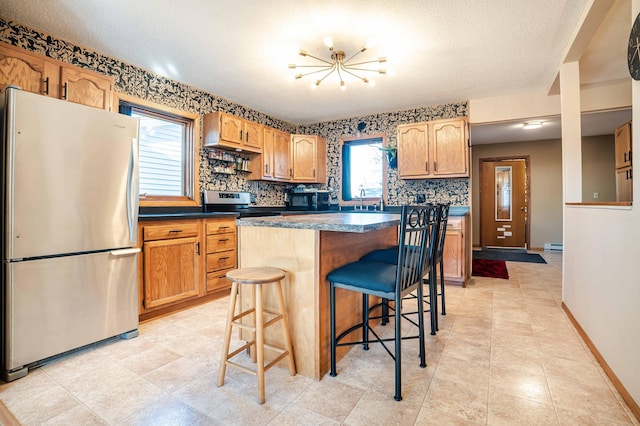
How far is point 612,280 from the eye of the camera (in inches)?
71.3

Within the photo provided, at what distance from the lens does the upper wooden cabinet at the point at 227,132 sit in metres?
3.75

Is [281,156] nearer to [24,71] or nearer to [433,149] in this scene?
[433,149]

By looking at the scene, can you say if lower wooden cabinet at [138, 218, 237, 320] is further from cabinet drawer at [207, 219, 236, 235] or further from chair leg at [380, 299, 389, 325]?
chair leg at [380, 299, 389, 325]

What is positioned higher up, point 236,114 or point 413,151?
point 236,114

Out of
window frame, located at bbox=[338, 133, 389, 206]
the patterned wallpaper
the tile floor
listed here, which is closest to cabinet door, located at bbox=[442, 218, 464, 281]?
the patterned wallpaper

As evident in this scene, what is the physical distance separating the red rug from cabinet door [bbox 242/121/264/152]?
3.65m

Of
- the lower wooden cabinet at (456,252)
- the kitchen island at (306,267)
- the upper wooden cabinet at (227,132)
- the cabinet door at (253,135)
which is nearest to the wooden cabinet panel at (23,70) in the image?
the upper wooden cabinet at (227,132)

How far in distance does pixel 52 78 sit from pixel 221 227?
72.6 inches

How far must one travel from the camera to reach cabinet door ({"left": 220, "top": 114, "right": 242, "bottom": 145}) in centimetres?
378

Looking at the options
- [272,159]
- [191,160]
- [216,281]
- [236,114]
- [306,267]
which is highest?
[236,114]

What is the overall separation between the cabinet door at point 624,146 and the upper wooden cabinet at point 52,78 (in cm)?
592

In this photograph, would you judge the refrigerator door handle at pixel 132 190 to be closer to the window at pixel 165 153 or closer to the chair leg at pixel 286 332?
the window at pixel 165 153

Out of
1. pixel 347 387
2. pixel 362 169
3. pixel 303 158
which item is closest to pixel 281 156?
pixel 303 158

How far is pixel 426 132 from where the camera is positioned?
4281mm
